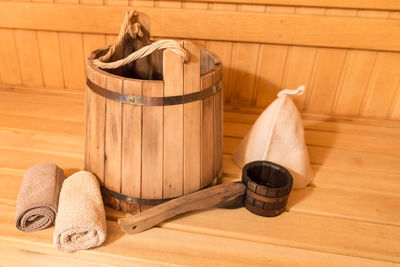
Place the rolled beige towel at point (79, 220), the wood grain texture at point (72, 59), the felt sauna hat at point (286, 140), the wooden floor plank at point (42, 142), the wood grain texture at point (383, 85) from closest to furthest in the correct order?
the rolled beige towel at point (79, 220), the felt sauna hat at point (286, 140), the wooden floor plank at point (42, 142), the wood grain texture at point (383, 85), the wood grain texture at point (72, 59)

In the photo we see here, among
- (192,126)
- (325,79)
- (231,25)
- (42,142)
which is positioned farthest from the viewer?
(325,79)

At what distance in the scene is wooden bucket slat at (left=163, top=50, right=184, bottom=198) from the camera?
995 mm

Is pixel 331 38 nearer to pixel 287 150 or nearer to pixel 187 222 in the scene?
pixel 287 150

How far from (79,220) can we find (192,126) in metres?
0.43

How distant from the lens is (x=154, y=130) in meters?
1.04

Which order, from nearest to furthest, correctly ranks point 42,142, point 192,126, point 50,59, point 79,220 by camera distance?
point 79,220
point 192,126
point 42,142
point 50,59

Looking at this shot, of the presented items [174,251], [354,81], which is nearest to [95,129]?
[174,251]

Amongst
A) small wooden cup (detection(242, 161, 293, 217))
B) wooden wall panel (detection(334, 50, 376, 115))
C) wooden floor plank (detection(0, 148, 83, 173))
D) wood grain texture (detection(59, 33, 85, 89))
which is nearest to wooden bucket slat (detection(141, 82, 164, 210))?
small wooden cup (detection(242, 161, 293, 217))

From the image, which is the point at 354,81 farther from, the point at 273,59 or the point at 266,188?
the point at 266,188

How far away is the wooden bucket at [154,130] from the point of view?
1.01m

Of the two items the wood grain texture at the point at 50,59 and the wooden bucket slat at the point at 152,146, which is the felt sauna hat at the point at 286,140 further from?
the wood grain texture at the point at 50,59

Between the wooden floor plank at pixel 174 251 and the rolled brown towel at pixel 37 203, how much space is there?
30 mm

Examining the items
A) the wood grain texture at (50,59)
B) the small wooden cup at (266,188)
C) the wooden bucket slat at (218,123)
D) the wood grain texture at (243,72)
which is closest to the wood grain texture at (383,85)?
the wood grain texture at (243,72)

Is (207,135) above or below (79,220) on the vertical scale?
above
